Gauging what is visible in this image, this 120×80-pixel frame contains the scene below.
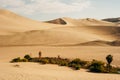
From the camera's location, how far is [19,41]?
160 ft

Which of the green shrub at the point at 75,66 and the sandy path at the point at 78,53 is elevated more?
the sandy path at the point at 78,53

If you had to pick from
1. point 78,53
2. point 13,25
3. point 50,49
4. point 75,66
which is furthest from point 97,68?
point 13,25

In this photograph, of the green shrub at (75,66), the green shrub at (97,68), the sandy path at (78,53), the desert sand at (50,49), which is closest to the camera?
the desert sand at (50,49)

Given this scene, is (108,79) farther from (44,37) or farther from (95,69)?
(44,37)

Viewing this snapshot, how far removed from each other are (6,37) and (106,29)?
117ft

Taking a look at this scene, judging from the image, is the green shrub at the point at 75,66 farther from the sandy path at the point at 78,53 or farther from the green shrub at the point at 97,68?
the sandy path at the point at 78,53

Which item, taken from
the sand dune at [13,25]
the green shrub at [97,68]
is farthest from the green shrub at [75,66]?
the sand dune at [13,25]

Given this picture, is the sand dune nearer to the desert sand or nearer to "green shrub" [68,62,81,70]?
the desert sand

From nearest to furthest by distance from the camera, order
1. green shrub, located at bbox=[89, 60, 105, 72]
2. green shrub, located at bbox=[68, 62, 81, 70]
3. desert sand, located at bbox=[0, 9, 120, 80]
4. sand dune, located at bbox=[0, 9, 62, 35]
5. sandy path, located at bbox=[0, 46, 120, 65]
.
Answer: desert sand, located at bbox=[0, 9, 120, 80] → green shrub, located at bbox=[89, 60, 105, 72] → green shrub, located at bbox=[68, 62, 81, 70] → sandy path, located at bbox=[0, 46, 120, 65] → sand dune, located at bbox=[0, 9, 62, 35]

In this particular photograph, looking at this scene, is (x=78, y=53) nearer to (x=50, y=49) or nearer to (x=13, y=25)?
(x=50, y=49)

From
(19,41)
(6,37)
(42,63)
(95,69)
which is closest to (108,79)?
(95,69)

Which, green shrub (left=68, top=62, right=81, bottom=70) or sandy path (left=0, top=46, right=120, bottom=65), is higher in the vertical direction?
sandy path (left=0, top=46, right=120, bottom=65)

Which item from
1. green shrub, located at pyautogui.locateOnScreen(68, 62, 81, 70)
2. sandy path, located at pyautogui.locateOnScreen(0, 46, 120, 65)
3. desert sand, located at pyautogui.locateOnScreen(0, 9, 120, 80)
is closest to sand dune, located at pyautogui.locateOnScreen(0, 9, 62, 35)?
desert sand, located at pyautogui.locateOnScreen(0, 9, 120, 80)

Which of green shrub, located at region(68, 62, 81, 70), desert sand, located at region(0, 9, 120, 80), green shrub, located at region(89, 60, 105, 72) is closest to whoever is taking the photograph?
desert sand, located at region(0, 9, 120, 80)
